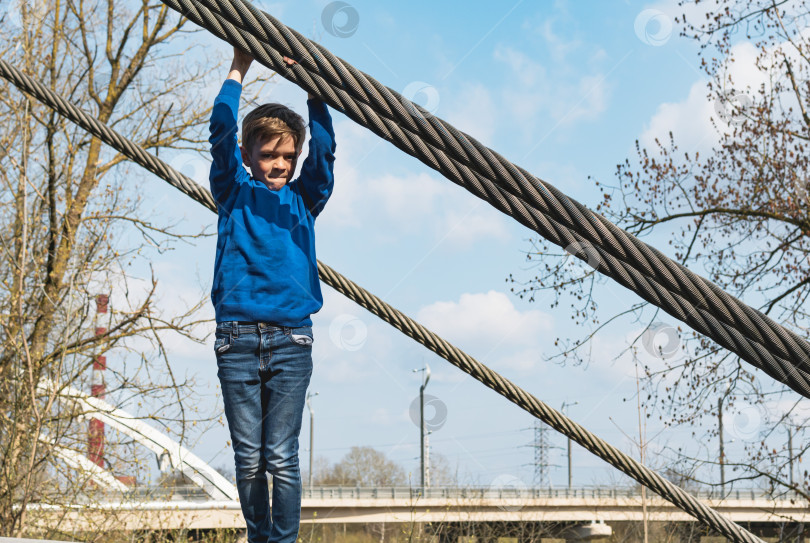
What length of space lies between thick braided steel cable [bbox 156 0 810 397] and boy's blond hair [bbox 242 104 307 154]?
0.72 metres

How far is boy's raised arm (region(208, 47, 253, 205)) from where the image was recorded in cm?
190

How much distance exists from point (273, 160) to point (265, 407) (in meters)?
0.65

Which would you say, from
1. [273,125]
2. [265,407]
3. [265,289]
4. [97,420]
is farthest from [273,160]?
[97,420]

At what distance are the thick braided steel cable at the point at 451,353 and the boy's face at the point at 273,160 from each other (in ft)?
1.52

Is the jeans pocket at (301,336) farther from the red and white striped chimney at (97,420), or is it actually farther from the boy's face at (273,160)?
A: the red and white striped chimney at (97,420)

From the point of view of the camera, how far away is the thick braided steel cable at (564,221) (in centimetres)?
117

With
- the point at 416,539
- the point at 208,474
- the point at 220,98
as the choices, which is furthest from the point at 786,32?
the point at 220,98

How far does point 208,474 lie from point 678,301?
5072 millimetres

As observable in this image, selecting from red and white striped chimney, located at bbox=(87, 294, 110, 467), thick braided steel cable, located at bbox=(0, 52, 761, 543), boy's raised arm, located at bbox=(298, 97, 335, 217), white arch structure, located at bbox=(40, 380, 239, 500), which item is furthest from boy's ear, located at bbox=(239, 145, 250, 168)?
red and white striped chimney, located at bbox=(87, 294, 110, 467)

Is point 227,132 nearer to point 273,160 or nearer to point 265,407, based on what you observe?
point 273,160

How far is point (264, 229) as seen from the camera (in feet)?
6.35

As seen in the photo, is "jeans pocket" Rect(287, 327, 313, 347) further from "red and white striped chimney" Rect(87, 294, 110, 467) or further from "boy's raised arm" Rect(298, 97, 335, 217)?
"red and white striped chimney" Rect(87, 294, 110, 467)

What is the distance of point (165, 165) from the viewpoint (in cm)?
259

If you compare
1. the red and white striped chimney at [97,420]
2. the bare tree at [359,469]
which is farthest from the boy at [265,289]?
the bare tree at [359,469]
